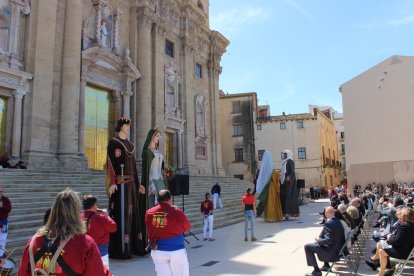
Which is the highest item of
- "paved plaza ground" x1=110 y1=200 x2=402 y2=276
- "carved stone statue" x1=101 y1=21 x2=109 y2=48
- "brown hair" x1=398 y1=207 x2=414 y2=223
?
"carved stone statue" x1=101 y1=21 x2=109 y2=48

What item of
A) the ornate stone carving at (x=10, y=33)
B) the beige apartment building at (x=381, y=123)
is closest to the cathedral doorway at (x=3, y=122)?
the ornate stone carving at (x=10, y=33)

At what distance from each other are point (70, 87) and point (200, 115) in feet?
41.3

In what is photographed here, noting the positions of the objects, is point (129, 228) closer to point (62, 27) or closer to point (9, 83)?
point (9, 83)

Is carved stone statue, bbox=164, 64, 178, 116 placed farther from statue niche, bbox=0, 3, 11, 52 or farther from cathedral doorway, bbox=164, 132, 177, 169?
statue niche, bbox=0, 3, 11, 52

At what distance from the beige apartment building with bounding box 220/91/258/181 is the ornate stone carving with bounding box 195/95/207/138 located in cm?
1589

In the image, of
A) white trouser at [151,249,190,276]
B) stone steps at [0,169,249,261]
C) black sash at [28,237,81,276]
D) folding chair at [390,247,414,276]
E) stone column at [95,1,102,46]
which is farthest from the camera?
stone column at [95,1,102,46]

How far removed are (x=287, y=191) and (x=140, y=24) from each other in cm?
1176

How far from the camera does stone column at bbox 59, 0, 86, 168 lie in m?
15.4

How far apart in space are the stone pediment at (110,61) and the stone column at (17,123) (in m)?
3.68

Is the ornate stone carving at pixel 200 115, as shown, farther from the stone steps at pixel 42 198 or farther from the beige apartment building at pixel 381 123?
the beige apartment building at pixel 381 123

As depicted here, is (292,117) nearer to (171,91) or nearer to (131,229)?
(171,91)

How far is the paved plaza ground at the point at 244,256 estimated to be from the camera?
722cm

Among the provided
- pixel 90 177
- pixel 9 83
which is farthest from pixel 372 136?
pixel 9 83

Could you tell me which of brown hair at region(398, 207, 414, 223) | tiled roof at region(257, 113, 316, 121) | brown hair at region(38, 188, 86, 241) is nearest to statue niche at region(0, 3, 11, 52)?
brown hair at region(38, 188, 86, 241)
